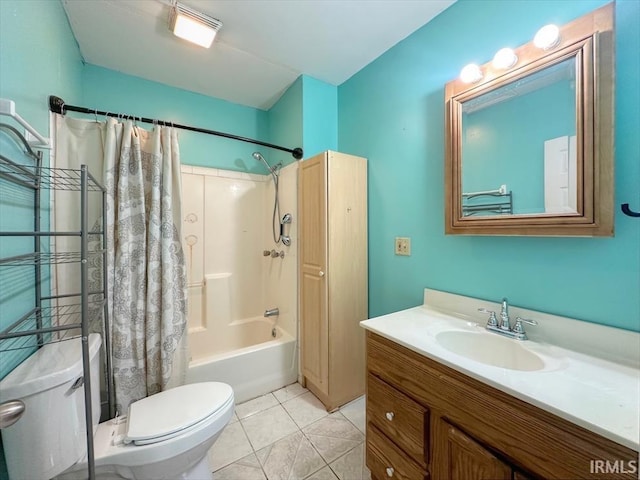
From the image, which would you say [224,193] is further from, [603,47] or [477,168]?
[603,47]

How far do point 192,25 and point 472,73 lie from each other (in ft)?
5.19

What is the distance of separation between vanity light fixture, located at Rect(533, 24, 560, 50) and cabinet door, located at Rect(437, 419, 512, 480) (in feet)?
4.74

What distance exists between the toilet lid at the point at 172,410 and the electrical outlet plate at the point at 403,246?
50.0 inches

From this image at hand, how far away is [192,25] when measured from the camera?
4.79ft

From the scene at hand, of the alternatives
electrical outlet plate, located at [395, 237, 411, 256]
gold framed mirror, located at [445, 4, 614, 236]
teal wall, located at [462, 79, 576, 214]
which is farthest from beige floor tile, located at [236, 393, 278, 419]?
teal wall, located at [462, 79, 576, 214]

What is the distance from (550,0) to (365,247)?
146 centimetres

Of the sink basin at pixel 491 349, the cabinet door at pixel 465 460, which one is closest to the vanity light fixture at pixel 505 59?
the sink basin at pixel 491 349

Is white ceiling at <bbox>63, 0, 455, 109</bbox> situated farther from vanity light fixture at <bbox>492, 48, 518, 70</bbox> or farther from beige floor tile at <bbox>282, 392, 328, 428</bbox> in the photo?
beige floor tile at <bbox>282, 392, 328, 428</bbox>

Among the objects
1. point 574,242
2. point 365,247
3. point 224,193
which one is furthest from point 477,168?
point 224,193

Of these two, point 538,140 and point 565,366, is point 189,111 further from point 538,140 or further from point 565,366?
point 565,366

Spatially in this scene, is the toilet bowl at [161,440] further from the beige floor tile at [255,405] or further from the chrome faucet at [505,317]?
the chrome faucet at [505,317]

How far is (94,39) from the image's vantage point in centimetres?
161

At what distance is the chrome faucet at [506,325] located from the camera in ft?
3.40

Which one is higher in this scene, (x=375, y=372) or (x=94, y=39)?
(x=94, y=39)
